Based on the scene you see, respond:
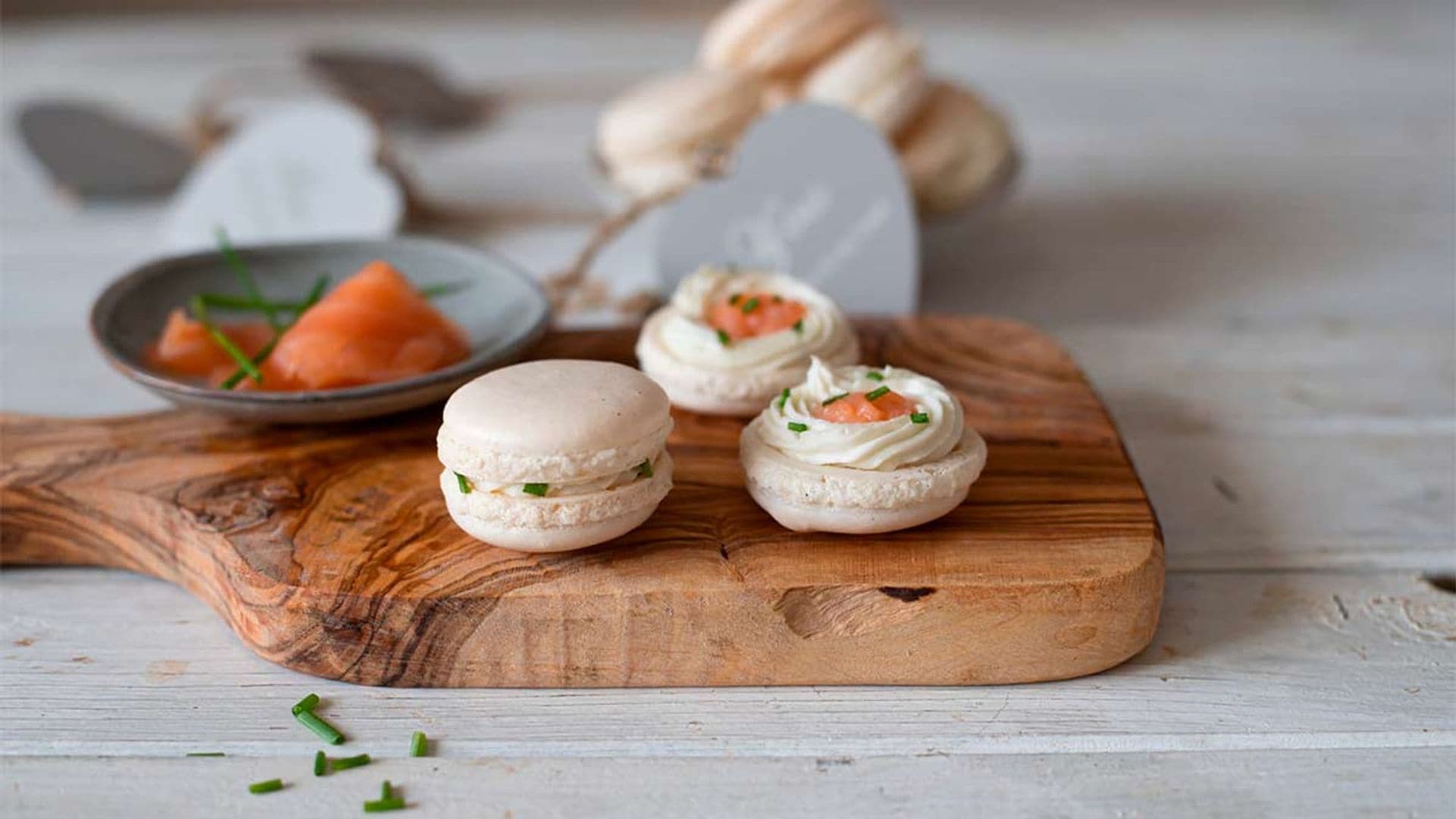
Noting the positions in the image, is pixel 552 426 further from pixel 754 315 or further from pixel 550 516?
pixel 754 315

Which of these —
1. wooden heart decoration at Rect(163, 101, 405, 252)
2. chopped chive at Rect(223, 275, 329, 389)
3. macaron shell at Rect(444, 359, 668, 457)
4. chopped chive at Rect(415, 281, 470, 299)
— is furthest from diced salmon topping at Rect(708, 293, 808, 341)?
wooden heart decoration at Rect(163, 101, 405, 252)

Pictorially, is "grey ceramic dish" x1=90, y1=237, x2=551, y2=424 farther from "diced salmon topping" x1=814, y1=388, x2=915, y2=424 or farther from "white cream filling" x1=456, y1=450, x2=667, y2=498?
"diced salmon topping" x1=814, y1=388, x2=915, y2=424

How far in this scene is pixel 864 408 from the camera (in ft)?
5.92

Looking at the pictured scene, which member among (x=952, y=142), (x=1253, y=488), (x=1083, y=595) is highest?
(x=952, y=142)

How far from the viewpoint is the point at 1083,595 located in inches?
66.7

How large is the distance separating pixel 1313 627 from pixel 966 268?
1581 millimetres

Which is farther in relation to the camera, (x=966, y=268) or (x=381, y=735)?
(x=966, y=268)

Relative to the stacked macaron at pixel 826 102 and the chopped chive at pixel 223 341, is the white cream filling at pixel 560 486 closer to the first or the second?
the chopped chive at pixel 223 341

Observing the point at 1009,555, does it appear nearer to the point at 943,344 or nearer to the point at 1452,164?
the point at 943,344

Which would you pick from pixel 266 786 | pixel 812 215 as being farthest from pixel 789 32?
pixel 266 786

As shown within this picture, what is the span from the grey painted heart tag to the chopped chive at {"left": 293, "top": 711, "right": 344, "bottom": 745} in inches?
47.2

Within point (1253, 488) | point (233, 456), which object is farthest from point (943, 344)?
point (233, 456)

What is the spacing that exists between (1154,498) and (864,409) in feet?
2.25

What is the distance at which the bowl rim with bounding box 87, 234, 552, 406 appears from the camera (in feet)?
6.63
